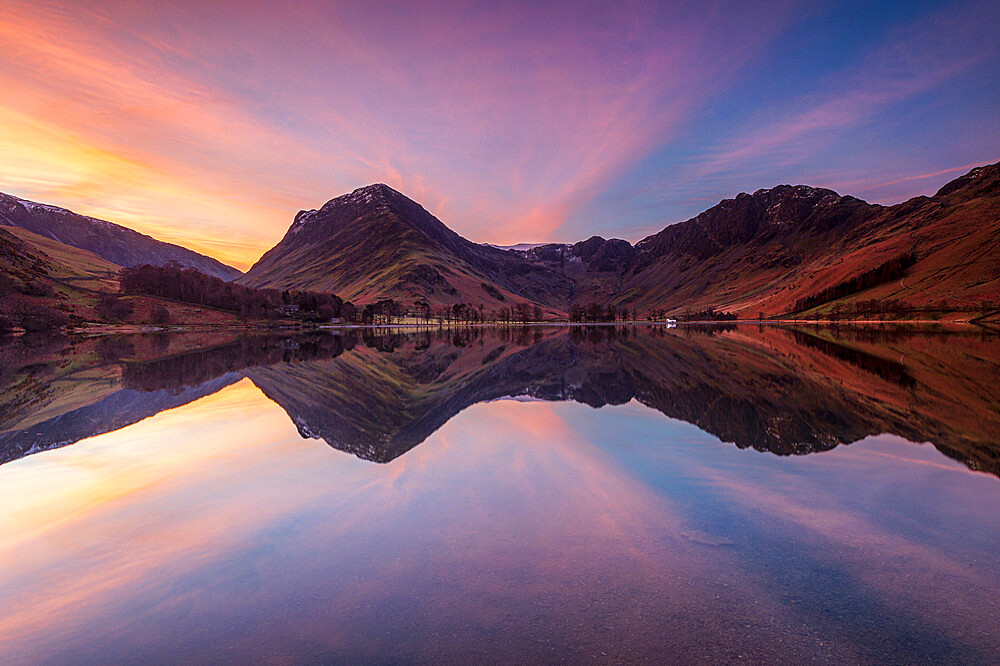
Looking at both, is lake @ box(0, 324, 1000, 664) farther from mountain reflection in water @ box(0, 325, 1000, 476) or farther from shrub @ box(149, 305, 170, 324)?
shrub @ box(149, 305, 170, 324)

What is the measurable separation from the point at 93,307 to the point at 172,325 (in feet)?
83.7

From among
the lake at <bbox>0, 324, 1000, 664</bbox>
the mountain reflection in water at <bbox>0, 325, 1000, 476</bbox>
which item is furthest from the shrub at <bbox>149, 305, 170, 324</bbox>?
the lake at <bbox>0, 324, 1000, 664</bbox>

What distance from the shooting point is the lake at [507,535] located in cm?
672

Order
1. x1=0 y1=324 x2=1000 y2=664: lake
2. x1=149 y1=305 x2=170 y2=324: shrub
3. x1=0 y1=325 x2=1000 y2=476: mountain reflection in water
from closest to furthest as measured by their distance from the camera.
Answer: x1=0 y1=324 x2=1000 y2=664: lake
x1=0 y1=325 x2=1000 y2=476: mountain reflection in water
x1=149 y1=305 x2=170 y2=324: shrub

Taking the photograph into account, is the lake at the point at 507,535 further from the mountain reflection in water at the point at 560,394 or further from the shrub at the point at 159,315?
the shrub at the point at 159,315

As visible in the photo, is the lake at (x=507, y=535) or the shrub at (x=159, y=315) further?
the shrub at (x=159, y=315)

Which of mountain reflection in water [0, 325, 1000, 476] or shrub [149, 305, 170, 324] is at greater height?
shrub [149, 305, 170, 324]

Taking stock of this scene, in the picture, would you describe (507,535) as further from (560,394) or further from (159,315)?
(159,315)

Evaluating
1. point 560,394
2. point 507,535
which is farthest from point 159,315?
point 507,535

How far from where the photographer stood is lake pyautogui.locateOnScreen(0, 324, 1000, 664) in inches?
265

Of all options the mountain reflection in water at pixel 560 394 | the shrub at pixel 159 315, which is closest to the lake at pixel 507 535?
the mountain reflection in water at pixel 560 394

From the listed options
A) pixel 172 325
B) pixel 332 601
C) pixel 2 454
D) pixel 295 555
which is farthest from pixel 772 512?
pixel 172 325

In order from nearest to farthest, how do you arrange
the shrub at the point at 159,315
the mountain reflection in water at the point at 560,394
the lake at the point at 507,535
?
1. the lake at the point at 507,535
2. the mountain reflection in water at the point at 560,394
3. the shrub at the point at 159,315

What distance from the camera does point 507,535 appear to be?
1016 cm
